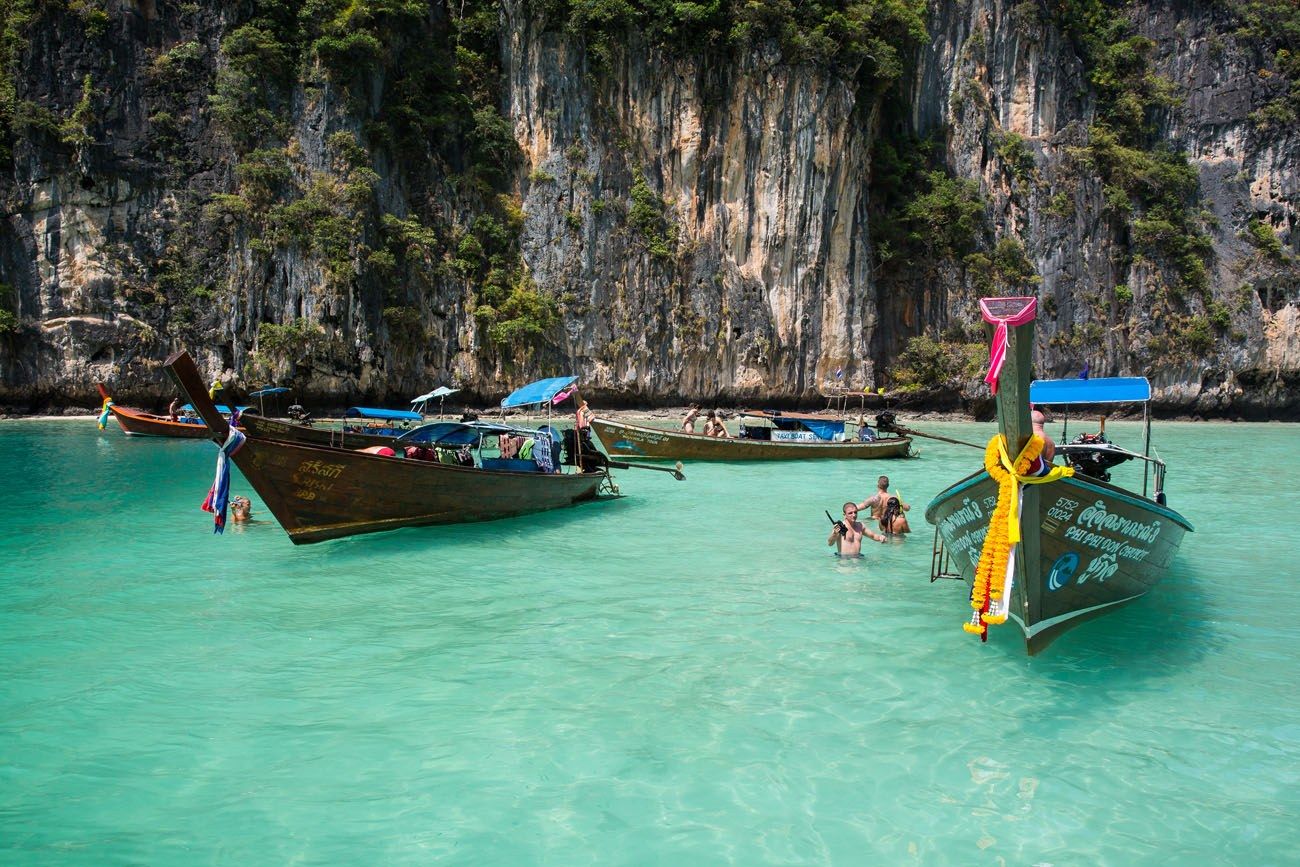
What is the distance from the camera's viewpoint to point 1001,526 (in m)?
5.85

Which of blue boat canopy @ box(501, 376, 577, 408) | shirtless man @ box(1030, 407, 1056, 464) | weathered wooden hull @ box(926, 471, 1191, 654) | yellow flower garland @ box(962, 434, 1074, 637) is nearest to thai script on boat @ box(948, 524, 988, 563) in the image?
weathered wooden hull @ box(926, 471, 1191, 654)

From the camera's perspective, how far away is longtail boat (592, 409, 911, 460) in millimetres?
20859

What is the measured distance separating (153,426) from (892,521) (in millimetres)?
24381

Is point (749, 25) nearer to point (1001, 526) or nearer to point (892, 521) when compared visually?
point (892, 521)

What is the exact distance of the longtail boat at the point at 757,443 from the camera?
68.4 ft

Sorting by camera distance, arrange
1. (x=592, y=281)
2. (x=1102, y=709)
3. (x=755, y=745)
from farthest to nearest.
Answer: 1. (x=592, y=281)
2. (x=1102, y=709)
3. (x=755, y=745)

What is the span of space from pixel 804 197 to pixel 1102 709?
37.5 meters

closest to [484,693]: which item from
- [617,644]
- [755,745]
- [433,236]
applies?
[617,644]

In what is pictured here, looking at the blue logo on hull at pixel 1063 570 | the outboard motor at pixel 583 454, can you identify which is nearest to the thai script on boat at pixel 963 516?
the blue logo on hull at pixel 1063 570

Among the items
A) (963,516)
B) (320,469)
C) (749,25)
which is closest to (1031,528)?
(963,516)

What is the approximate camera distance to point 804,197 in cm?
4053

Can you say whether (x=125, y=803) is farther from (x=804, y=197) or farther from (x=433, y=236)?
(x=804, y=197)

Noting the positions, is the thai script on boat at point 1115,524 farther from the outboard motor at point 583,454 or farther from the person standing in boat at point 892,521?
the outboard motor at point 583,454

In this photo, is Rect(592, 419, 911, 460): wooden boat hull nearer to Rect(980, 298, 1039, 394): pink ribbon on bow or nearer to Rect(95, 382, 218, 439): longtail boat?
Rect(95, 382, 218, 439): longtail boat
